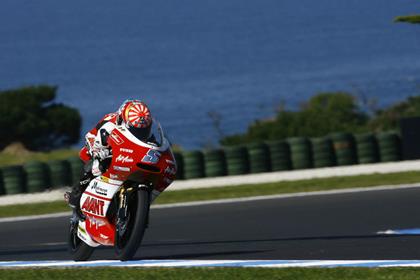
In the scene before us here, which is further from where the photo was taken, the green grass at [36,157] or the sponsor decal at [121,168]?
the green grass at [36,157]

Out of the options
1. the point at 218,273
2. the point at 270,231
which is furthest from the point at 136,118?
the point at 270,231

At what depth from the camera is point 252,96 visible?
148m

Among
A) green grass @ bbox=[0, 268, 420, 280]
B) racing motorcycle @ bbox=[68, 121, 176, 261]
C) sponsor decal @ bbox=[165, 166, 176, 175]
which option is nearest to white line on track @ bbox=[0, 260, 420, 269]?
racing motorcycle @ bbox=[68, 121, 176, 261]

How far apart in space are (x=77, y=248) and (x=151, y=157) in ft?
5.33

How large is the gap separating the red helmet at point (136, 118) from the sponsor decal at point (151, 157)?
0.22m

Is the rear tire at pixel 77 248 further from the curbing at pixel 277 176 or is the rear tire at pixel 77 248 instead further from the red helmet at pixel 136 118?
the curbing at pixel 277 176

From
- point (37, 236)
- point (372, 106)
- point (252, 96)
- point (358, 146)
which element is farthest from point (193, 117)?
point (37, 236)

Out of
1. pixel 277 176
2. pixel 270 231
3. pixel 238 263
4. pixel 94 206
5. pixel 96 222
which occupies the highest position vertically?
pixel 94 206

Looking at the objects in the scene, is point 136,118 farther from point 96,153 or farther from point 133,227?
point 133,227

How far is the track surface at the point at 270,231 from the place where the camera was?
463 inches

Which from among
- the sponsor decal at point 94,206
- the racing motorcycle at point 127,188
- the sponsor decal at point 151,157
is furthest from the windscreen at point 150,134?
the sponsor decal at point 94,206

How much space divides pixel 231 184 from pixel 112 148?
41.6 feet

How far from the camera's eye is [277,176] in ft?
79.0

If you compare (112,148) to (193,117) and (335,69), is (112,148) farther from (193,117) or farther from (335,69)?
(335,69)
